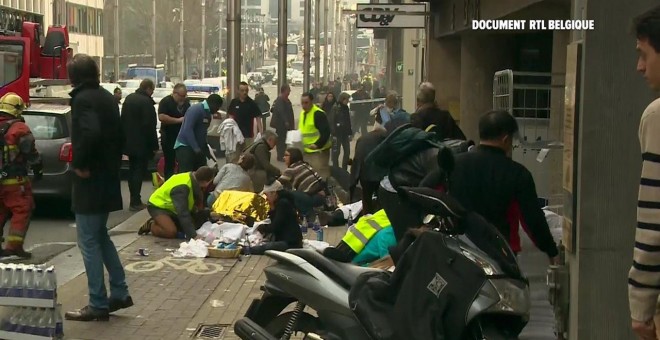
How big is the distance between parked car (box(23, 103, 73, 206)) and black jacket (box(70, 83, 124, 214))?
7241 millimetres

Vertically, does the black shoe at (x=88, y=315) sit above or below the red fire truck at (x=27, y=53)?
below

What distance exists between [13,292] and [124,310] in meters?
1.71

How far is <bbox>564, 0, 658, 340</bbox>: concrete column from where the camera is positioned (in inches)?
230

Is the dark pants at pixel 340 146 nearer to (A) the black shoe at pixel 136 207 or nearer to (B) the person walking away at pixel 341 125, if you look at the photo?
(B) the person walking away at pixel 341 125

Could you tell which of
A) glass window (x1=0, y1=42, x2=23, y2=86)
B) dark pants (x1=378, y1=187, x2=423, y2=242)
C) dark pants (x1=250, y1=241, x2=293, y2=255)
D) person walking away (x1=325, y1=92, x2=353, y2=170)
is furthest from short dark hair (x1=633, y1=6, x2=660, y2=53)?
person walking away (x1=325, y1=92, x2=353, y2=170)

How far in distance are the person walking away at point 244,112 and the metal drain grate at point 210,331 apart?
10.9 meters

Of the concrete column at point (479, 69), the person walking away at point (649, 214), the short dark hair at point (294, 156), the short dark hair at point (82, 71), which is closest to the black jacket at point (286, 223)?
the short dark hair at point (294, 156)

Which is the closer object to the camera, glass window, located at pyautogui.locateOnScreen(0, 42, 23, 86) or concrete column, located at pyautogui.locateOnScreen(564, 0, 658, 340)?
concrete column, located at pyautogui.locateOnScreen(564, 0, 658, 340)

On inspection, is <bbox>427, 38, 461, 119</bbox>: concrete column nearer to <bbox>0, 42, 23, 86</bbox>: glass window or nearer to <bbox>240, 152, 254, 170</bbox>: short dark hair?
<bbox>0, 42, 23, 86</bbox>: glass window

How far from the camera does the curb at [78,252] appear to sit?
36.4 ft

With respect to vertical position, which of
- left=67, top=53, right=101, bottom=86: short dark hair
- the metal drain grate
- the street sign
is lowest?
the metal drain grate

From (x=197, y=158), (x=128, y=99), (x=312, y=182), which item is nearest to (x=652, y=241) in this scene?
(x=312, y=182)

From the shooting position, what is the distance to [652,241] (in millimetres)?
3691

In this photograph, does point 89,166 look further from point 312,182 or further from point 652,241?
point 312,182
